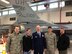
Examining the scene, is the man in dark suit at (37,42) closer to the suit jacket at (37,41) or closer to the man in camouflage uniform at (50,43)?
the suit jacket at (37,41)

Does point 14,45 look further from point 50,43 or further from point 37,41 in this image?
point 50,43

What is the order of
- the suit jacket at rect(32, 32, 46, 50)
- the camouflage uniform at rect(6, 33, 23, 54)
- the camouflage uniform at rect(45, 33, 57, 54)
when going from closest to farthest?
the camouflage uniform at rect(6, 33, 23, 54) → the suit jacket at rect(32, 32, 46, 50) → the camouflage uniform at rect(45, 33, 57, 54)

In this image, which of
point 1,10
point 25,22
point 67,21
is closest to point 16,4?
point 25,22

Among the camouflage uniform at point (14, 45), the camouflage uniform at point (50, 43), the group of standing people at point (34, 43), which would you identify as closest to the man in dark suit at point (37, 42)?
the group of standing people at point (34, 43)

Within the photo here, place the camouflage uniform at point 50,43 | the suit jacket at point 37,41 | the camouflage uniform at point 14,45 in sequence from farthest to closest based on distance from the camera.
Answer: the camouflage uniform at point 50,43
the suit jacket at point 37,41
the camouflage uniform at point 14,45

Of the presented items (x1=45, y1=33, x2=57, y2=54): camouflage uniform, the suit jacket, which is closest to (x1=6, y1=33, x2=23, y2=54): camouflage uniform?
the suit jacket

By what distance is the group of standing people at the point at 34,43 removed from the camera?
590cm

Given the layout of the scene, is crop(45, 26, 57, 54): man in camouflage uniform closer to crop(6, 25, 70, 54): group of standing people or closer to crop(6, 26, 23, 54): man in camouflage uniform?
crop(6, 25, 70, 54): group of standing people

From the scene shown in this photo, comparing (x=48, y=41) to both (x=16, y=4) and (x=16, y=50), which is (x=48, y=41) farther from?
(x=16, y=4)

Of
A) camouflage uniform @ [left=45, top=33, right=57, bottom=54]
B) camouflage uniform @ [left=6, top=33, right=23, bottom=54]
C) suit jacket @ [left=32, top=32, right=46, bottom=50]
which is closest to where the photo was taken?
camouflage uniform @ [left=6, top=33, right=23, bottom=54]

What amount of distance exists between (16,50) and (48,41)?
1291mm

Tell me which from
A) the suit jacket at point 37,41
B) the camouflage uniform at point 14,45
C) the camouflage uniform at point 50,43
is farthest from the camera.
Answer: the camouflage uniform at point 50,43

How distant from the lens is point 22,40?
6.04 metres

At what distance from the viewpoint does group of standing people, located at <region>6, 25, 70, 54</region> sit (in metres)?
5.90
